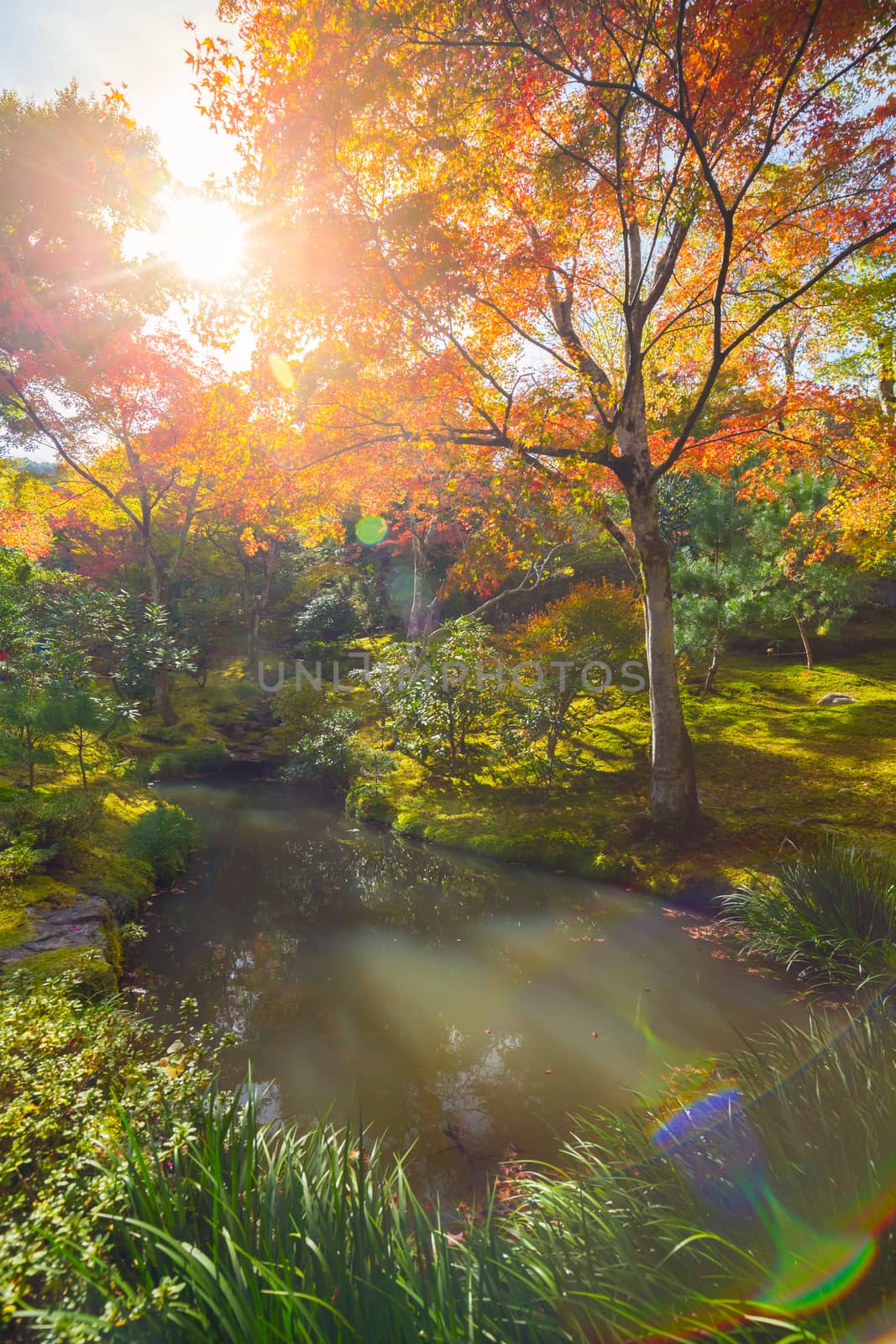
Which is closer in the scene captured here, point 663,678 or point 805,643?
point 663,678

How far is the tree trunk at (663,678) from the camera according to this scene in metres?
6.25

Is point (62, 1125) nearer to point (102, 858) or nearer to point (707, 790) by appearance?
point (102, 858)

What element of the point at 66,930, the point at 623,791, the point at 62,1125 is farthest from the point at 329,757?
the point at 62,1125

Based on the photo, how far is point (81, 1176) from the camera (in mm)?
1895

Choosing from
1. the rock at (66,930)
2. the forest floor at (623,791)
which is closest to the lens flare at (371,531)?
the forest floor at (623,791)

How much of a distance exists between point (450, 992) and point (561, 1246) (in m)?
2.76

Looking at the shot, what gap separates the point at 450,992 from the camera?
171 inches

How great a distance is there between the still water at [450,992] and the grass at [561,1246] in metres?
0.69

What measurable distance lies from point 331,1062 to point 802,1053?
264 centimetres

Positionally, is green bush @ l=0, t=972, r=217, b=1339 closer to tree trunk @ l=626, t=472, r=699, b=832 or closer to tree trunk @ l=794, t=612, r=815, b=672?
tree trunk @ l=626, t=472, r=699, b=832

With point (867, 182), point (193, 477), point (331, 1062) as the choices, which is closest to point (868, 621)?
point (867, 182)

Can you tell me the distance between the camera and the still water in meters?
3.16

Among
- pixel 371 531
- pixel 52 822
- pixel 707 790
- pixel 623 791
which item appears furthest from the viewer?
pixel 371 531

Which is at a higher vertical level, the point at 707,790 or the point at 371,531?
the point at 371,531
